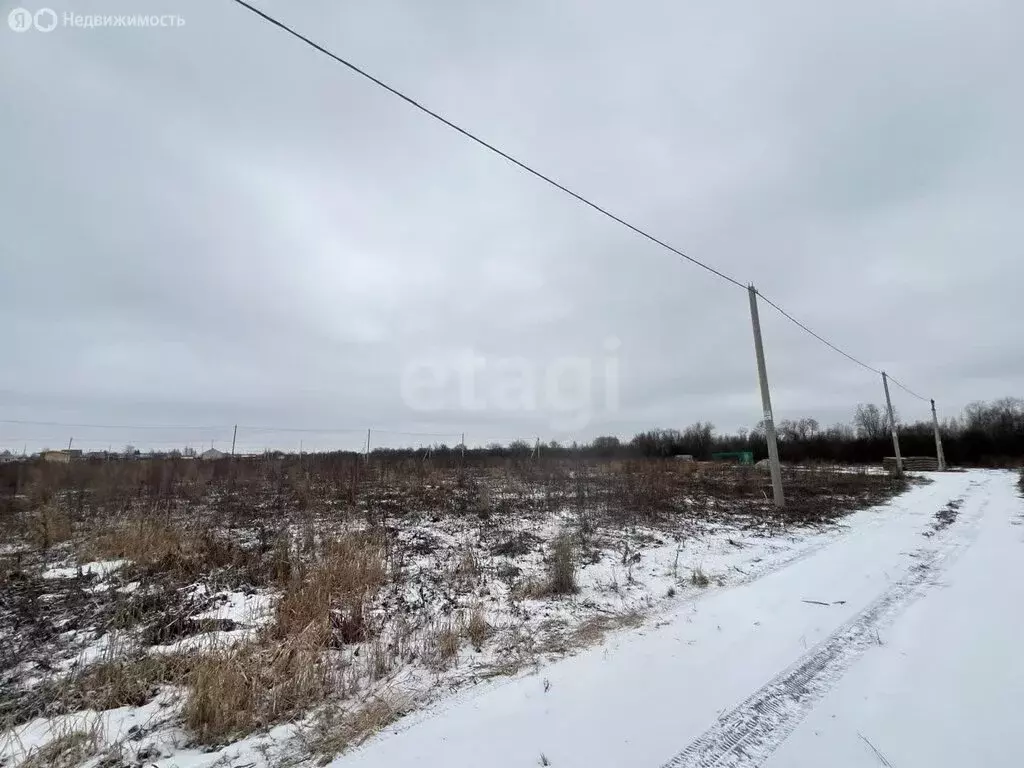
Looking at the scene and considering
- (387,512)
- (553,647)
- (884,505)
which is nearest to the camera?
(553,647)

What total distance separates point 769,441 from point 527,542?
7.54m

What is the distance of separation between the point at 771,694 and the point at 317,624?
11.1 ft

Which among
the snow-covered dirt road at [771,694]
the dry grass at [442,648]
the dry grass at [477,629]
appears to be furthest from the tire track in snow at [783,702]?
the dry grass at [477,629]

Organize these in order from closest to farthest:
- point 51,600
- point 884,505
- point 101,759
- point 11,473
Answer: point 101,759 → point 51,600 → point 884,505 → point 11,473

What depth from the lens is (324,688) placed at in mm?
3193

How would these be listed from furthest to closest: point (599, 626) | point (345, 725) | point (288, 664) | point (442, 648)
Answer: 1. point (599, 626)
2. point (442, 648)
3. point (288, 664)
4. point (345, 725)

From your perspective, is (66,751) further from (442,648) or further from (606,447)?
(606,447)

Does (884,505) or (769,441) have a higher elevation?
(769,441)

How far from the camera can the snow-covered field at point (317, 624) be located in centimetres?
278

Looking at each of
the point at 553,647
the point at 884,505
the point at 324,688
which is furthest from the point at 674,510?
the point at 324,688

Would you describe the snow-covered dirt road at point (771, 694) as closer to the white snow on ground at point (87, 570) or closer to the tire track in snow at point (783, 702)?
the tire track in snow at point (783, 702)

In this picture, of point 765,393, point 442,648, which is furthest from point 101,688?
point 765,393

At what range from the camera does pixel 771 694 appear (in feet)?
10.1

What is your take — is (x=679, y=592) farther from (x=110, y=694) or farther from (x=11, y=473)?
(x=11, y=473)
